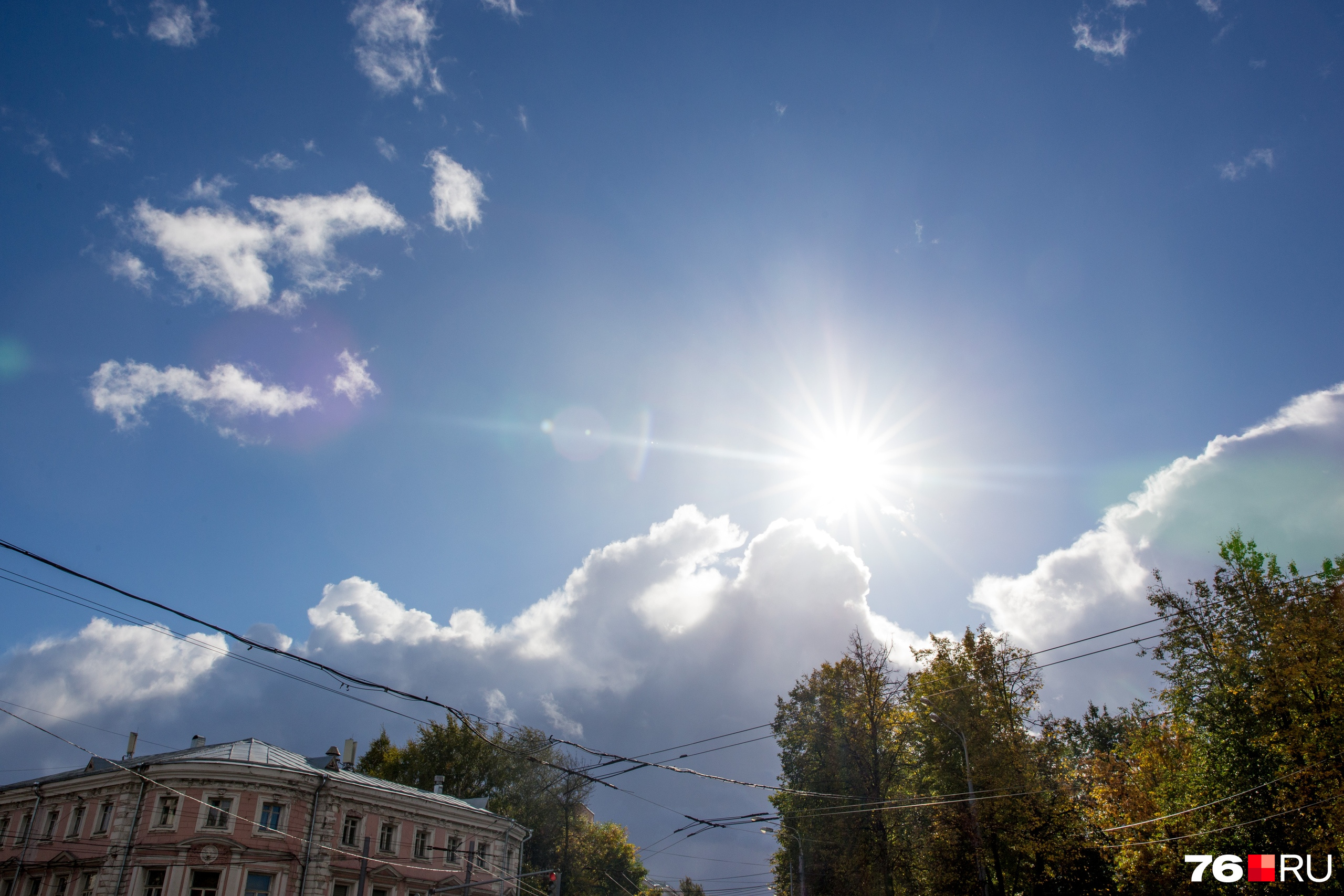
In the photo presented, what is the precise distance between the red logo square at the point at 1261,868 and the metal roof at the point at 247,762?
113 feet

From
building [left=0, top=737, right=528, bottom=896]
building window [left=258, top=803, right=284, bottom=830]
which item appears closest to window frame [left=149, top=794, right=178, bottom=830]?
building [left=0, top=737, right=528, bottom=896]

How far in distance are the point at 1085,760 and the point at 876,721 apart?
9.27m

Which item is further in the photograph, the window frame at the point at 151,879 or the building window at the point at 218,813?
the building window at the point at 218,813

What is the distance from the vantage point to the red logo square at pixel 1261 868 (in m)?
23.5

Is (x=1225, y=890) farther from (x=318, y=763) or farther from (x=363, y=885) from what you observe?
(x=318, y=763)

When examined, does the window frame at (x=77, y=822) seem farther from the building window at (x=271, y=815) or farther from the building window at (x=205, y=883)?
the building window at (x=271, y=815)

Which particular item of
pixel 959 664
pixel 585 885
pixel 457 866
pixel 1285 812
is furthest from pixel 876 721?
pixel 585 885

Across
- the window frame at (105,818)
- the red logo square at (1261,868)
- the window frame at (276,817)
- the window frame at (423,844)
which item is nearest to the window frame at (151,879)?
the window frame at (105,818)

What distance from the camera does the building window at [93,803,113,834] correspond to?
107 feet

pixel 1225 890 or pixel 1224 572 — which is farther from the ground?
pixel 1224 572

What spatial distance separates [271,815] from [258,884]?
263cm

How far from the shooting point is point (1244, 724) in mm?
25000

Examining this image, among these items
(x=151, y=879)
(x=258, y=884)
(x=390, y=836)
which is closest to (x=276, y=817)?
(x=258, y=884)

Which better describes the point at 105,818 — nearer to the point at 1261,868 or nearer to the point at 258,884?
the point at 258,884
